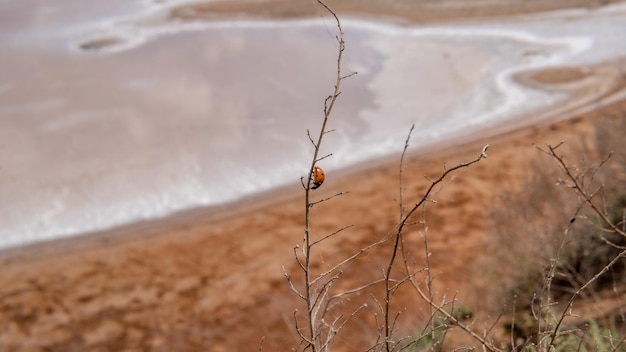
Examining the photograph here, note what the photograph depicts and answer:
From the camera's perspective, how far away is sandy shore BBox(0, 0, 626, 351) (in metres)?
6.54

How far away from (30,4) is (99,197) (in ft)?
32.8

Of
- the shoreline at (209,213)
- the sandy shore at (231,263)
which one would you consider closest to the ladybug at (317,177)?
the sandy shore at (231,263)

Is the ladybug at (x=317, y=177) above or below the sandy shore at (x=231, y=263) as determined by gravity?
above

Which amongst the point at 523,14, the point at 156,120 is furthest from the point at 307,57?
the point at 523,14

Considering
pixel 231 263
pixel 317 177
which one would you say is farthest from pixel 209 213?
pixel 317 177

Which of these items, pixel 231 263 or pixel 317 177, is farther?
pixel 231 263

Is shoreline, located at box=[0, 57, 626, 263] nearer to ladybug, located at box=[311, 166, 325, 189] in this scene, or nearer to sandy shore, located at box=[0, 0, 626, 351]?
sandy shore, located at box=[0, 0, 626, 351]

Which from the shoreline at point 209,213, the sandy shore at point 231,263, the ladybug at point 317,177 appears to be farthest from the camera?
the shoreline at point 209,213

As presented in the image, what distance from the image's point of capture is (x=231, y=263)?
750 centimetres

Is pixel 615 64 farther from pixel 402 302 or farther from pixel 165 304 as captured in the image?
pixel 165 304

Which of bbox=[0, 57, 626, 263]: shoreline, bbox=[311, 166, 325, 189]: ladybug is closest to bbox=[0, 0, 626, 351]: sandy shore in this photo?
bbox=[0, 57, 626, 263]: shoreline

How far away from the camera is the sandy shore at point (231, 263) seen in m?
6.54

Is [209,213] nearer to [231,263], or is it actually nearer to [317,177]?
[231,263]

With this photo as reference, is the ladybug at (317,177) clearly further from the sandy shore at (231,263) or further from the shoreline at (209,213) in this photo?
the shoreline at (209,213)
